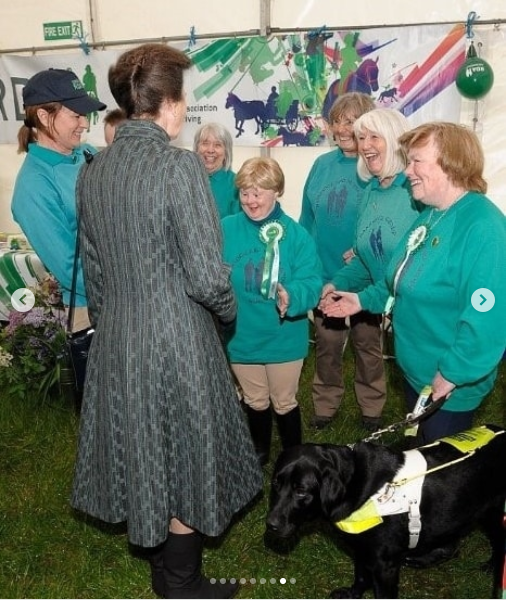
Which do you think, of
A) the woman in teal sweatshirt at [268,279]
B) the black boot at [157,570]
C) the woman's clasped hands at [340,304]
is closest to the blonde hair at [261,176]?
the woman in teal sweatshirt at [268,279]

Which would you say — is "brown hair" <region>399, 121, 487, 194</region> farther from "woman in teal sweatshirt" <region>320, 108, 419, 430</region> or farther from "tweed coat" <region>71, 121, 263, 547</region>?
"tweed coat" <region>71, 121, 263, 547</region>

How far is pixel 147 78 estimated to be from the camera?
1847 mm

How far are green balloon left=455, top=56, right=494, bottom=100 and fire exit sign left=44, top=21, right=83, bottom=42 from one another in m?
3.35

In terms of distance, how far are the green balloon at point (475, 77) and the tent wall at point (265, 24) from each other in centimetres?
22

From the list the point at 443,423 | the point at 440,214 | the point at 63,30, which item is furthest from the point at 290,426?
the point at 63,30

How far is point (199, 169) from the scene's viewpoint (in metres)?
1.85

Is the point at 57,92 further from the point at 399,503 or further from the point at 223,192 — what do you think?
the point at 399,503

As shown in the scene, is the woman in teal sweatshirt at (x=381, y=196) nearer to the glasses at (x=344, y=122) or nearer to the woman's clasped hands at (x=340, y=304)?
the woman's clasped hands at (x=340, y=304)

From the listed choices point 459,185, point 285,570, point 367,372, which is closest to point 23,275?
point 367,372

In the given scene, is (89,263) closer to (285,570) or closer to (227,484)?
(227,484)

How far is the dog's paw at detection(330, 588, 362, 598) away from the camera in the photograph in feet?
8.07

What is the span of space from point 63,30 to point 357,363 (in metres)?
4.12

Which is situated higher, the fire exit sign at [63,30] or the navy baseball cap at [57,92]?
the fire exit sign at [63,30]

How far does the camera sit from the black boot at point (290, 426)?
319cm
